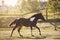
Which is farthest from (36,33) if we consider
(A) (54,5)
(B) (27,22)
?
(A) (54,5)

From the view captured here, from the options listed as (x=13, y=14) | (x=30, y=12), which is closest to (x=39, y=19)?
(x=30, y=12)

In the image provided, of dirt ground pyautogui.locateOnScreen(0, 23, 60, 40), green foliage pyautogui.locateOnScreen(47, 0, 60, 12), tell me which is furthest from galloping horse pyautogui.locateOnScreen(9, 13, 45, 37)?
green foliage pyautogui.locateOnScreen(47, 0, 60, 12)

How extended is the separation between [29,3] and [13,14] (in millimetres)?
323

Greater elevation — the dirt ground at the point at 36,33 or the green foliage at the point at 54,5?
the green foliage at the point at 54,5

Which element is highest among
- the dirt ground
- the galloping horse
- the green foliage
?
the green foliage

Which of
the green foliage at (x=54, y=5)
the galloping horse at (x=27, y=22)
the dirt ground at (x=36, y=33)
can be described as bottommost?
the dirt ground at (x=36, y=33)

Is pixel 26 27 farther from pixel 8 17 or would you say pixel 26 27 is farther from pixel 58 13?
pixel 58 13

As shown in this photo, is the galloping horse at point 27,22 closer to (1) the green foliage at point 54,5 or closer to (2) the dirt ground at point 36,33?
(2) the dirt ground at point 36,33

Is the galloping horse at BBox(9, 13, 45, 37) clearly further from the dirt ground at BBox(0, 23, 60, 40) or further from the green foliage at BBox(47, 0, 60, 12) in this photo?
the green foliage at BBox(47, 0, 60, 12)

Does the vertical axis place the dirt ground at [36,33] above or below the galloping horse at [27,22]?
below

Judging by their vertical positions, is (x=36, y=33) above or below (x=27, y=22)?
below

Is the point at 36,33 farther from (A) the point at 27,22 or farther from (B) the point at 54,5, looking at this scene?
(B) the point at 54,5

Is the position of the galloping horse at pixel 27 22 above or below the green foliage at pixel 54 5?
below

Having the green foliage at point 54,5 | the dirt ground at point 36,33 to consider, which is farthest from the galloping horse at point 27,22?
the green foliage at point 54,5
